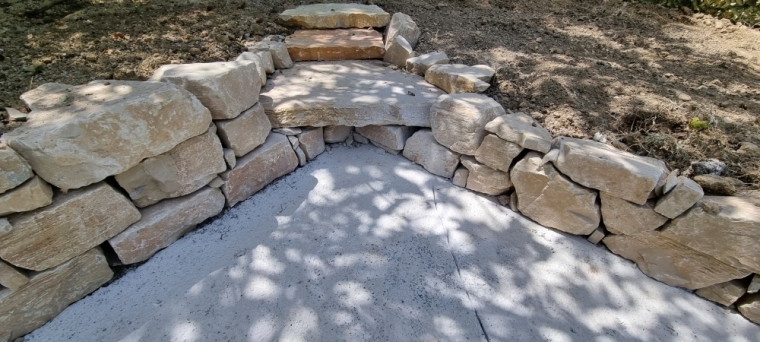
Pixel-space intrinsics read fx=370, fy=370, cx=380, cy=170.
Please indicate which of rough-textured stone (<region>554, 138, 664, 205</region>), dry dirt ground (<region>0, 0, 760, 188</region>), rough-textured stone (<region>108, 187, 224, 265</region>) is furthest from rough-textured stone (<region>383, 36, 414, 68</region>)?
rough-textured stone (<region>108, 187, 224, 265</region>)

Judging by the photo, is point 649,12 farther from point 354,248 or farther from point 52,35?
point 52,35

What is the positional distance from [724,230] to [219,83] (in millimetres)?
2759

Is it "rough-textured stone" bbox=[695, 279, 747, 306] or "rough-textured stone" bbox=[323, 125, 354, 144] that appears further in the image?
"rough-textured stone" bbox=[323, 125, 354, 144]

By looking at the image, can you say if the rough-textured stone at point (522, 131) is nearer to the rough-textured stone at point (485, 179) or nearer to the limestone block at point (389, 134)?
the rough-textured stone at point (485, 179)

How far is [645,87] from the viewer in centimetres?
275

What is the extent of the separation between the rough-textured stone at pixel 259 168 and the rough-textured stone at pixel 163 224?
10cm

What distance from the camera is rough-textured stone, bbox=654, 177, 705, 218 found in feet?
6.02

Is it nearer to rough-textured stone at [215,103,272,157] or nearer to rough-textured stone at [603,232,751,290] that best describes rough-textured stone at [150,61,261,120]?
rough-textured stone at [215,103,272,157]

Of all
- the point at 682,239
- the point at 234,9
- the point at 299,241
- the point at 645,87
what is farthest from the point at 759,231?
the point at 234,9

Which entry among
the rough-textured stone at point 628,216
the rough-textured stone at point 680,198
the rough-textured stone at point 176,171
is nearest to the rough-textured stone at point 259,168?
the rough-textured stone at point 176,171

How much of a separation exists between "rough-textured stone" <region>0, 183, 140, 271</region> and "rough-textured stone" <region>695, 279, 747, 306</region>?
311 cm

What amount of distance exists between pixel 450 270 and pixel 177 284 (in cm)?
150

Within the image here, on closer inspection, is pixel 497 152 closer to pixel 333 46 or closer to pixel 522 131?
Answer: pixel 522 131

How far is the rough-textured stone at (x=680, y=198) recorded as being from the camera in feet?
6.02
